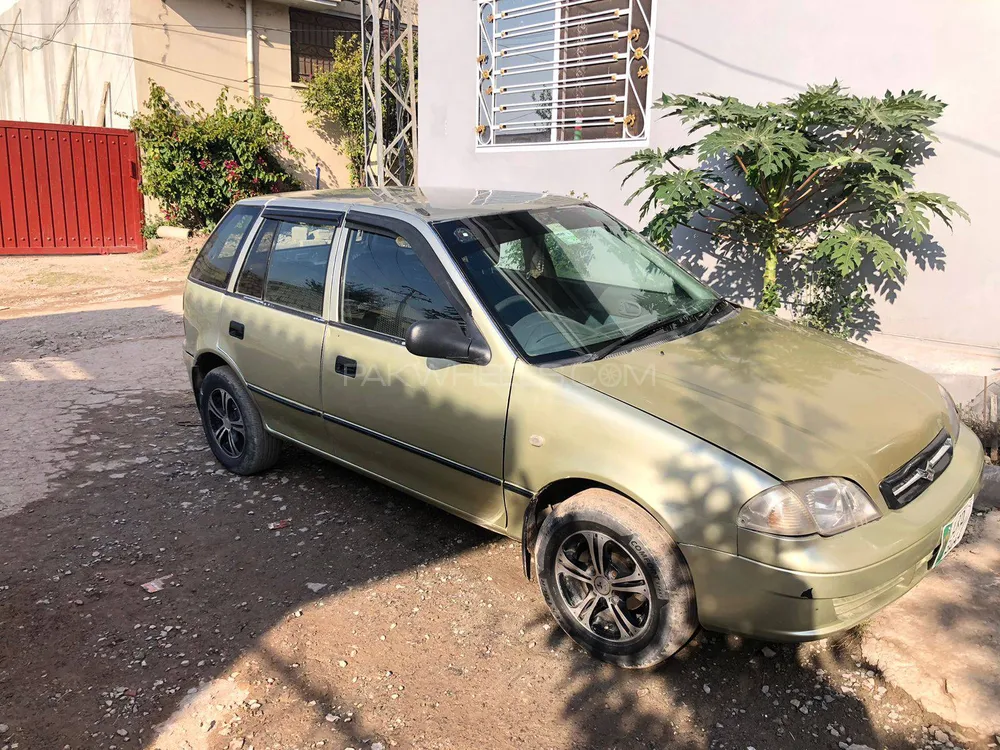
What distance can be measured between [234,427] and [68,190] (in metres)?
11.5

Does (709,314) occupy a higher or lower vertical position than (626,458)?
higher

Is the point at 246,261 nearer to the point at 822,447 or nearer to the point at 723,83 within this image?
the point at 822,447

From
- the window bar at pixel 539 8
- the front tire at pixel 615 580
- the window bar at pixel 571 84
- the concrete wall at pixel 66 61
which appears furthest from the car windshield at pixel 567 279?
the concrete wall at pixel 66 61

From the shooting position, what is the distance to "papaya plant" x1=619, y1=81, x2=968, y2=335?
16.1 ft

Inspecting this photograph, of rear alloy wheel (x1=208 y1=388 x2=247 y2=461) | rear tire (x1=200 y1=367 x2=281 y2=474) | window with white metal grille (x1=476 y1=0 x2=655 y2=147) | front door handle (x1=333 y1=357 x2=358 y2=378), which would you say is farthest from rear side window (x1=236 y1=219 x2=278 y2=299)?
window with white metal grille (x1=476 y1=0 x2=655 y2=147)

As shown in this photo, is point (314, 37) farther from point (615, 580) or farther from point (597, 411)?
point (615, 580)

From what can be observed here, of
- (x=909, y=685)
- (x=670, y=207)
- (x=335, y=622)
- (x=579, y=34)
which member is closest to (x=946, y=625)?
(x=909, y=685)

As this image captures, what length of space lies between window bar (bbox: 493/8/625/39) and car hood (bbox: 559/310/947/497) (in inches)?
180

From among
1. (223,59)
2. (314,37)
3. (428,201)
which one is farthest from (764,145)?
(314,37)

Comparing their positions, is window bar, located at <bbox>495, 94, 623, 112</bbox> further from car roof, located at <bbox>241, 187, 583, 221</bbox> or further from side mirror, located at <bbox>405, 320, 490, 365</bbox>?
side mirror, located at <bbox>405, 320, 490, 365</bbox>

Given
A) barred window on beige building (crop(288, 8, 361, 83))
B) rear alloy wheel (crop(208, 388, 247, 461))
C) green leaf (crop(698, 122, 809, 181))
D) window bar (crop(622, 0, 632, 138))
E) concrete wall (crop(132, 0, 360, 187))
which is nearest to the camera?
rear alloy wheel (crop(208, 388, 247, 461))

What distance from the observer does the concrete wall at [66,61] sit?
47.4ft

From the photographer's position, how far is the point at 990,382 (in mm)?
5227

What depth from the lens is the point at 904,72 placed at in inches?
211
